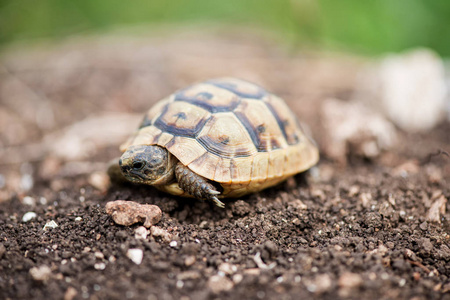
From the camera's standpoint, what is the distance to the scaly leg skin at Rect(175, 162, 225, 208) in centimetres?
255

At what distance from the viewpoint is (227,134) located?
272 cm

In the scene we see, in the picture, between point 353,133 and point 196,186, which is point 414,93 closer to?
point 353,133

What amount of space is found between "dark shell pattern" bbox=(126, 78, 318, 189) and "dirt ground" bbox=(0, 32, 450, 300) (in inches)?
9.8

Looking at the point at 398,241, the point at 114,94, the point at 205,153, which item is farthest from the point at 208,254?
the point at 114,94

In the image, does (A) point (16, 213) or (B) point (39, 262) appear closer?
(B) point (39, 262)

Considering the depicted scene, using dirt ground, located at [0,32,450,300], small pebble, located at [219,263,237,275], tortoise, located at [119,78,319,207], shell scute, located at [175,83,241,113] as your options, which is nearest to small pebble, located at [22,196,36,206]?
dirt ground, located at [0,32,450,300]

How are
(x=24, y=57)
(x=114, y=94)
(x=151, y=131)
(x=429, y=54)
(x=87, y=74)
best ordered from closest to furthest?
(x=151, y=131), (x=429, y=54), (x=114, y=94), (x=87, y=74), (x=24, y=57)

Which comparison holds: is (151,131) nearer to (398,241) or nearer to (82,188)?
(82,188)

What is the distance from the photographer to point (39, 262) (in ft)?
7.02

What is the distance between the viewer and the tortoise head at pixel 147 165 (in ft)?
8.53

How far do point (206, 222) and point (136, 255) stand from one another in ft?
2.06

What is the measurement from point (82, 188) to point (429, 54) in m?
4.32

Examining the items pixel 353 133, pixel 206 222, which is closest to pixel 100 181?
pixel 206 222

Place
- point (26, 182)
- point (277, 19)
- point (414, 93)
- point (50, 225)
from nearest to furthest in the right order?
point (50, 225), point (26, 182), point (414, 93), point (277, 19)
